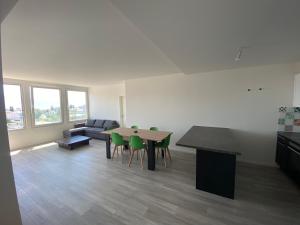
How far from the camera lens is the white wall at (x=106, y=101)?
6725 mm

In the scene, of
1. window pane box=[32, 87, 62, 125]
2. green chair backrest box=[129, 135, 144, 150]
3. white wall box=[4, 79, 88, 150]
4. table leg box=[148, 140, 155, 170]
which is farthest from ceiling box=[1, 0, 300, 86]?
window pane box=[32, 87, 62, 125]

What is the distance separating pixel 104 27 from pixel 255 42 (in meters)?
2.12

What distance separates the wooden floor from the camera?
1911 millimetres

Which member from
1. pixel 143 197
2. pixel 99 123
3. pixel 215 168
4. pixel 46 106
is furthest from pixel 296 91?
Answer: pixel 46 106

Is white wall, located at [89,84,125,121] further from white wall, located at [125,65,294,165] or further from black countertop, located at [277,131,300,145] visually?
black countertop, located at [277,131,300,145]

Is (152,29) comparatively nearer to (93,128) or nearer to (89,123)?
(93,128)

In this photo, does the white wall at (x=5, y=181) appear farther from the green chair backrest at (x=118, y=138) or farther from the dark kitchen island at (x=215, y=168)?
the green chair backrest at (x=118, y=138)

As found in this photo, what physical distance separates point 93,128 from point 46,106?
215 centimetres

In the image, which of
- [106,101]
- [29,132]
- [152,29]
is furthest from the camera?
[106,101]

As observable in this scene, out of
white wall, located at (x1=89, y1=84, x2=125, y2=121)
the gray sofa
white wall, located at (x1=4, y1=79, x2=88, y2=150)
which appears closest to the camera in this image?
white wall, located at (x1=4, y1=79, x2=88, y2=150)

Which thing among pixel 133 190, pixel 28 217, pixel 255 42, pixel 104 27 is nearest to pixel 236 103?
pixel 255 42

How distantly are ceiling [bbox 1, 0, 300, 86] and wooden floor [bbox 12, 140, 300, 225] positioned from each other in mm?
2477

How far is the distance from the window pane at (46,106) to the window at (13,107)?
1.52 ft

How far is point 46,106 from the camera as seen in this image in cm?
590
